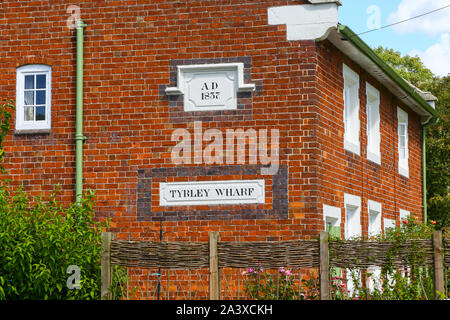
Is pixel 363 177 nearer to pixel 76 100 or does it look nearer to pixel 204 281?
pixel 204 281

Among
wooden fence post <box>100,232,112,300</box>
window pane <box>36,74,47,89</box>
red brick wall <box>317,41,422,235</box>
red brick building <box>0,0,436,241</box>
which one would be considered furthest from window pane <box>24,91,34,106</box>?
red brick wall <box>317,41,422,235</box>

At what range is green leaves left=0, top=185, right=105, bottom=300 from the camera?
1187 centimetres

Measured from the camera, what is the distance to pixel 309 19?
14148mm

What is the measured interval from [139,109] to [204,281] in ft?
10.9

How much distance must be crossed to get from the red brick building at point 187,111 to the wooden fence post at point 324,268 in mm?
2453

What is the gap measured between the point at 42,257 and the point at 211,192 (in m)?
3.31

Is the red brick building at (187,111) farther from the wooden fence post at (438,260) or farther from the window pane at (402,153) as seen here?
the window pane at (402,153)

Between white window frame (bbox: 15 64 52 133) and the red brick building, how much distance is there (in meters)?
0.03

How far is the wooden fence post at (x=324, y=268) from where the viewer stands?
11.2 metres

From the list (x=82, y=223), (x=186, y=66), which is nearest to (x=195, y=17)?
(x=186, y=66)

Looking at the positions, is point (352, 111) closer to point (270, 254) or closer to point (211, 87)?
point (211, 87)

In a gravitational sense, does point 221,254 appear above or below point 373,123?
below

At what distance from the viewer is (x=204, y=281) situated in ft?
45.6

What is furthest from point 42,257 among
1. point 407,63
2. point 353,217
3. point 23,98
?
point 407,63
